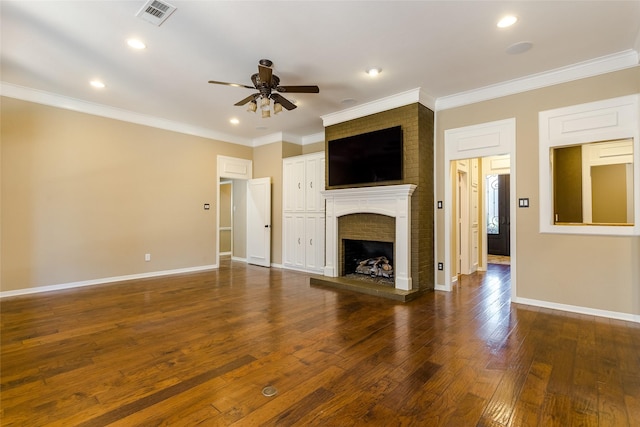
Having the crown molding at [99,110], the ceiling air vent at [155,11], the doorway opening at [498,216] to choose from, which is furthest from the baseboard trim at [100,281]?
the doorway opening at [498,216]

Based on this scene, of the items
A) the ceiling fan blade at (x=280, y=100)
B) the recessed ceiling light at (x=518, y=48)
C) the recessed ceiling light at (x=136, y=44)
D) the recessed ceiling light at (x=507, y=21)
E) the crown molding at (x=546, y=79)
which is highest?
the recessed ceiling light at (x=136, y=44)

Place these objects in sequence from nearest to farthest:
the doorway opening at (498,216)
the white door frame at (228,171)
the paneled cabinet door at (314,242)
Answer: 1. the paneled cabinet door at (314,242)
2. the white door frame at (228,171)
3. the doorway opening at (498,216)

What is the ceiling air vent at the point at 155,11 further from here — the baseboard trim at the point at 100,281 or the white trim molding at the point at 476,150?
the baseboard trim at the point at 100,281

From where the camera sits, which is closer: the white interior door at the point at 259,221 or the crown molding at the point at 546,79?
the crown molding at the point at 546,79

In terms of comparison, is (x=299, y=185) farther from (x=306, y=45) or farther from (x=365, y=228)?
(x=306, y=45)

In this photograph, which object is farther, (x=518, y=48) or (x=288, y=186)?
(x=288, y=186)

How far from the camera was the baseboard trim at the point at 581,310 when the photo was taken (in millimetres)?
3363

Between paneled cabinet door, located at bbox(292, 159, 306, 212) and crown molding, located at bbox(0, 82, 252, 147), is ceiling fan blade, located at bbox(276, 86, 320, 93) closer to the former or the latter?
paneled cabinet door, located at bbox(292, 159, 306, 212)

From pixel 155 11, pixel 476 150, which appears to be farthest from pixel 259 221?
pixel 155 11

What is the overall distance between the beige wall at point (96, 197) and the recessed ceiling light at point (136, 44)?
100 inches

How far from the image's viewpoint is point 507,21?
9.36ft

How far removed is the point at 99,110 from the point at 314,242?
4.49 meters

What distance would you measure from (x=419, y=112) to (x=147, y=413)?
15.1ft

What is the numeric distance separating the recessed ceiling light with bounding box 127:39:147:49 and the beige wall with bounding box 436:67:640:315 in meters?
4.39
